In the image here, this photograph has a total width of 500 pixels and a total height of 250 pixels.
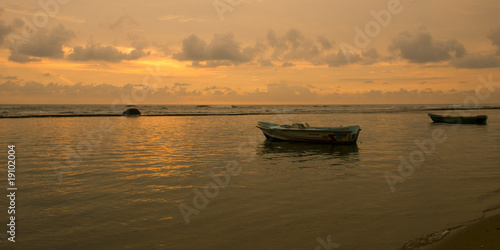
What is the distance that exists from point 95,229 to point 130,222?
78cm

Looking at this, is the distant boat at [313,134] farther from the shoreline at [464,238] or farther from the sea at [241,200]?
the shoreline at [464,238]

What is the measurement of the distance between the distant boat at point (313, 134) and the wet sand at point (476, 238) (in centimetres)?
1595

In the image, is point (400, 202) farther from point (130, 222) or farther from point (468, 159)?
point (468, 159)

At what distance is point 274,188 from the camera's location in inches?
440

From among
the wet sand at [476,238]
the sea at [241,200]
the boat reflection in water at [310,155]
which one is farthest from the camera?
the boat reflection in water at [310,155]

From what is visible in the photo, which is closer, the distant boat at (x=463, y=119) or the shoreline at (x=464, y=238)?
the shoreline at (x=464, y=238)

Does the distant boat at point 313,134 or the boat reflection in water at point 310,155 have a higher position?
the distant boat at point 313,134

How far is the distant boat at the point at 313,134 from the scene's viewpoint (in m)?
23.4

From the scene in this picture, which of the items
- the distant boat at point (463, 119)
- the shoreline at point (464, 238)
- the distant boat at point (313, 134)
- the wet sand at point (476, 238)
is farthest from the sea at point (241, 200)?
the distant boat at point (463, 119)

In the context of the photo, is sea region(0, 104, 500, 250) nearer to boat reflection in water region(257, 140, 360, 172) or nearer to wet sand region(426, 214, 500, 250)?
boat reflection in water region(257, 140, 360, 172)

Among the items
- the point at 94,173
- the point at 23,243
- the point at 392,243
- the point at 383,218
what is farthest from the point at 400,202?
the point at 94,173

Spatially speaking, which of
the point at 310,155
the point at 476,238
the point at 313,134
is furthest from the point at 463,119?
the point at 476,238

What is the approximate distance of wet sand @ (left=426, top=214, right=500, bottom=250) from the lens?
628 centimetres

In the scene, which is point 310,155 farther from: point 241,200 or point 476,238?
point 476,238
